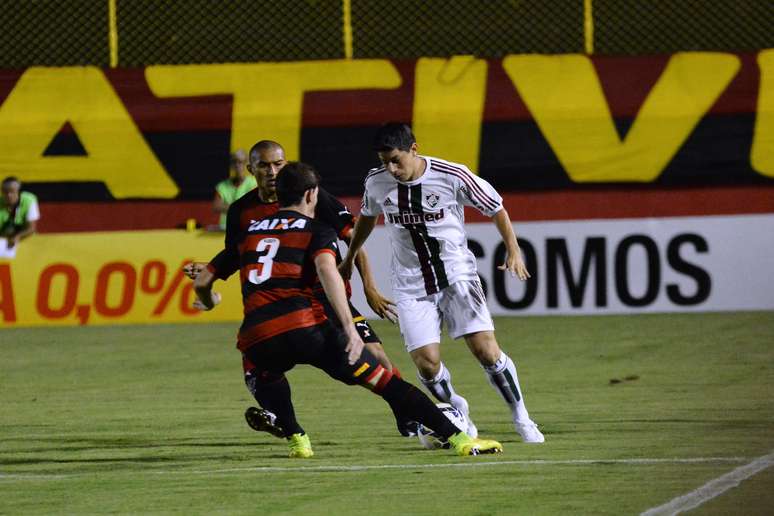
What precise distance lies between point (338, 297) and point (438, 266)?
145cm

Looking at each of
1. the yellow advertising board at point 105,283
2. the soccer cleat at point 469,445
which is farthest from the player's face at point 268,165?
the yellow advertising board at point 105,283

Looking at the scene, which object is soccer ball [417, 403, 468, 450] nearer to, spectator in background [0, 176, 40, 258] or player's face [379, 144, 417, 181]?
player's face [379, 144, 417, 181]

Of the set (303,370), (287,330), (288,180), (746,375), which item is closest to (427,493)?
(287,330)

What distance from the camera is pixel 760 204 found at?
71.4ft

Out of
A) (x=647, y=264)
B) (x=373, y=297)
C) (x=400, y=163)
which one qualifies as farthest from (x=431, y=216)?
(x=647, y=264)

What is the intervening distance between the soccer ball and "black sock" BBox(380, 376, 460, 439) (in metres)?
0.68

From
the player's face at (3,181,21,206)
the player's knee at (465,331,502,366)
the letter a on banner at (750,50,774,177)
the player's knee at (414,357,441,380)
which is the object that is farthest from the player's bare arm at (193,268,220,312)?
the letter a on banner at (750,50,774,177)

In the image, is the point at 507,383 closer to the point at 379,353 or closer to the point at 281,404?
the point at 379,353

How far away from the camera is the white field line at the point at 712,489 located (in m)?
7.72

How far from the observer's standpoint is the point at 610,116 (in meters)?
21.9

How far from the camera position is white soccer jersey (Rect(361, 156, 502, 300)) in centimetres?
1028

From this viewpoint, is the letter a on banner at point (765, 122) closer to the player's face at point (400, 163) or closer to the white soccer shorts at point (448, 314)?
the white soccer shorts at point (448, 314)

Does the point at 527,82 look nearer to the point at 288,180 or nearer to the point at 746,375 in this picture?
the point at 746,375

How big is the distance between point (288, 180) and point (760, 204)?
44.5ft
